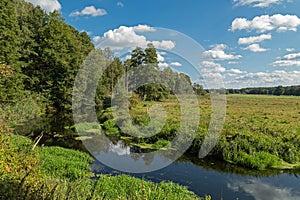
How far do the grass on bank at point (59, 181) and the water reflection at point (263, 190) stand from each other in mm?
2213

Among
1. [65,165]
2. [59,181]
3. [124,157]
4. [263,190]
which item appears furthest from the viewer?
[124,157]

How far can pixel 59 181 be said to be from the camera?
6625mm

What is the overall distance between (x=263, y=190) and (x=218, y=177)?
177 centimetres

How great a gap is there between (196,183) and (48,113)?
71.4ft

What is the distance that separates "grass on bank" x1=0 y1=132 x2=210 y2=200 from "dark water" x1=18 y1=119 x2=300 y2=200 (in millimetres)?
1149

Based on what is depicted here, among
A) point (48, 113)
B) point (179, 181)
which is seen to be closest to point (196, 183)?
point (179, 181)

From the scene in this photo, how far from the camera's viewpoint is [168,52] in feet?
36.9

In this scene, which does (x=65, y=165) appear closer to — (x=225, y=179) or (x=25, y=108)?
(x=225, y=179)

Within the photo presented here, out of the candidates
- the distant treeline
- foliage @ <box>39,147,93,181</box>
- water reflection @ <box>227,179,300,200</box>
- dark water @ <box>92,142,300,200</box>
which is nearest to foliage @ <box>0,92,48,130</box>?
foliage @ <box>39,147,93,181</box>

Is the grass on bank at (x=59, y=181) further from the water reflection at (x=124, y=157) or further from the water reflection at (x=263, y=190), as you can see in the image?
the water reflection at (x=263, y=190)

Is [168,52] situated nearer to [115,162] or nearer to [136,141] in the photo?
[115,162]

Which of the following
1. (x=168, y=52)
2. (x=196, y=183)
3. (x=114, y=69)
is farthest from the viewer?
(x=114, y=69)

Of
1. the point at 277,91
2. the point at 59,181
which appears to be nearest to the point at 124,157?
the point at 59,181

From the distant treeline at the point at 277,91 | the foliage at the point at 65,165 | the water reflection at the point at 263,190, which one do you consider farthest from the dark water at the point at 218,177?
the distant treeline at the point at 277,91
